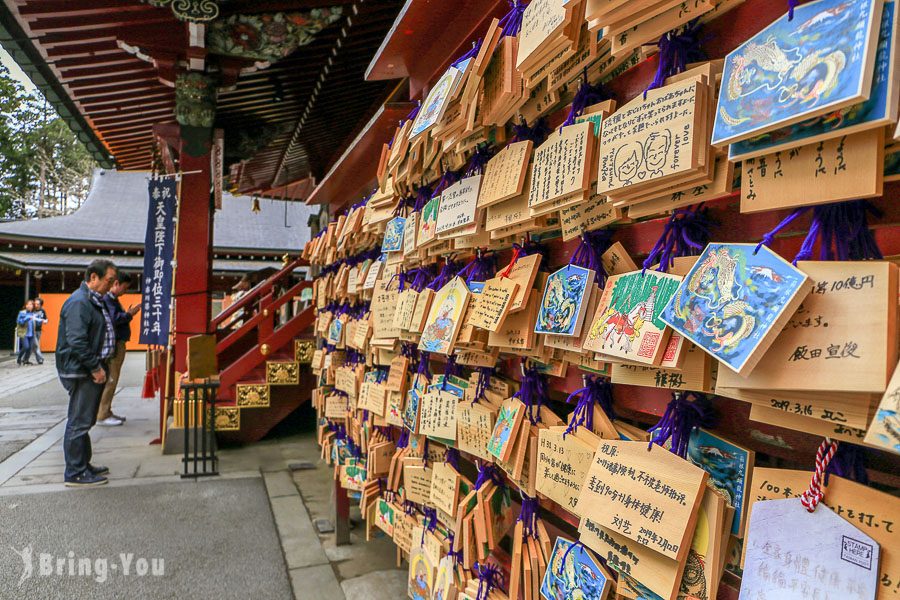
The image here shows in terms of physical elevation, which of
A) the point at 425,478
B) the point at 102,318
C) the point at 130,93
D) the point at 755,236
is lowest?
the point at 425,478

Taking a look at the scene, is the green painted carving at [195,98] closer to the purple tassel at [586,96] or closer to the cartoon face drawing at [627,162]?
the purple tassel at [586,96]

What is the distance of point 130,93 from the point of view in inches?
248

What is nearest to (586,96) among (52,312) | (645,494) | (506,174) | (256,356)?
(506,174)

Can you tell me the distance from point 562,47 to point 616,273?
1.71ft

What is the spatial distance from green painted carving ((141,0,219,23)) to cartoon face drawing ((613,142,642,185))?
472 centimetres

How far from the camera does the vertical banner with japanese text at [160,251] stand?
5.73m

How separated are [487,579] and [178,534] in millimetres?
2895

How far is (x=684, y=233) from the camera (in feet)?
3.27

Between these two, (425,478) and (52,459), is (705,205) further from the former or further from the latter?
(52,459)

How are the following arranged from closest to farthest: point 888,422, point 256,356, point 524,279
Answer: point 888,422, point 524,279, point 256,356

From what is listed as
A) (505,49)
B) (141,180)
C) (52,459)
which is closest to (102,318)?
(52,459)

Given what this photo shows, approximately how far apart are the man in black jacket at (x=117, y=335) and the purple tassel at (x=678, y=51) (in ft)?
20.4

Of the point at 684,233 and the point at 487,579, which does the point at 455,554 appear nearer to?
the point at 487,579

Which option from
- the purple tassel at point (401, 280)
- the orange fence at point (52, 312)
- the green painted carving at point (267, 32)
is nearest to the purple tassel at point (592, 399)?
the purple tassel at point (401, 280)
